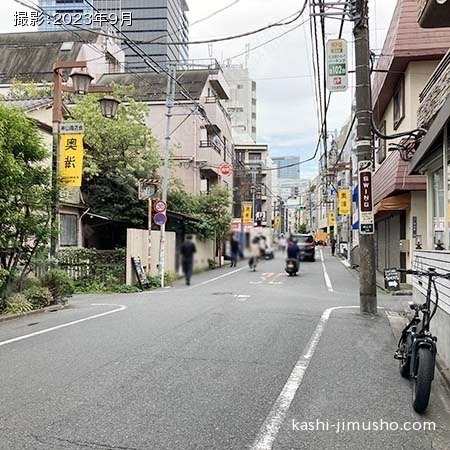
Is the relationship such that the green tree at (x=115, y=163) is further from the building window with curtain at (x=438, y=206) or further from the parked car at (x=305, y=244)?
the parked car at (x=305, y=244)

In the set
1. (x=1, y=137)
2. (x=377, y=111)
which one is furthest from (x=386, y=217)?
(x=1, y=137)

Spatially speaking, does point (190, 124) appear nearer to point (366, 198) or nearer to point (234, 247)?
point (366, 198)

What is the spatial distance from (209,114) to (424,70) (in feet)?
63.4

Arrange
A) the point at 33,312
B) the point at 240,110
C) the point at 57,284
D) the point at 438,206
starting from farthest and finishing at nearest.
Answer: the point at 240,110
the point at 57,284
the point at 33,312
the point at 438,206

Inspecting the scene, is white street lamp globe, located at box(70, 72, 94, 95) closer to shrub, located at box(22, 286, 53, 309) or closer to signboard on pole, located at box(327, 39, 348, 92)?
shrub, located at box(22, 286, 53, 309)

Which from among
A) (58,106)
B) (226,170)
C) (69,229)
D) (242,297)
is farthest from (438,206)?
(69,229)

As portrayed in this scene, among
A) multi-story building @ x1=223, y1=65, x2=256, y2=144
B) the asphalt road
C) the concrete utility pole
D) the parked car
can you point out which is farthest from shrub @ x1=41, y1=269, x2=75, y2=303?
multi-story building @ x1=223, y1=65, x2=256, y2=144

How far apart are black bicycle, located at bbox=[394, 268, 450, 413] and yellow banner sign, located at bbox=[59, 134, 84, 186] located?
1111 cm

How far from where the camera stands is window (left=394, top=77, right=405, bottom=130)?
61.1 ft

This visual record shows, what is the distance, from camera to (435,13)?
30.0 feet

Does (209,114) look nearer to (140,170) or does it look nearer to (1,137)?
(140,170)

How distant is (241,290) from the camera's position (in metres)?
17.0

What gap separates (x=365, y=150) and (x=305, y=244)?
28.1 ft

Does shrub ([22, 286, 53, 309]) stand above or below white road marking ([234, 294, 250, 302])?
above
